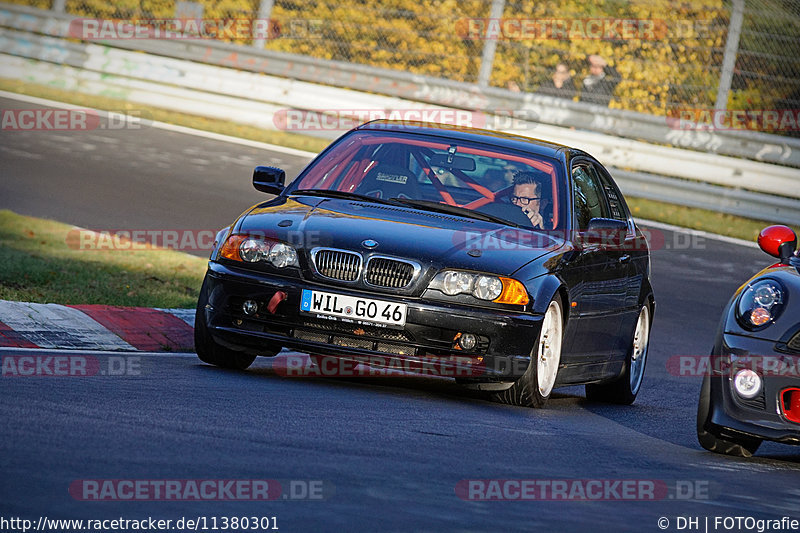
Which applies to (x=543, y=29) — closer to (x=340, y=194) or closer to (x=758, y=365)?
(x=340, y=194)

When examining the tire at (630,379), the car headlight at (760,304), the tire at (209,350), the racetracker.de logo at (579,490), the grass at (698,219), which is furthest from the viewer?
the grass at (698,219)

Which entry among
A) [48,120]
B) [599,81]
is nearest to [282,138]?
[48,120]

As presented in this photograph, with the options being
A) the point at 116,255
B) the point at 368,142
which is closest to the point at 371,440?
the point at 368,142

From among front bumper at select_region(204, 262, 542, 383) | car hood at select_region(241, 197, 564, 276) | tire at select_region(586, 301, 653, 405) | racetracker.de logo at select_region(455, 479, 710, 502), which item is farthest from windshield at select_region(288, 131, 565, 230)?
racetracker.de logo at select_region(455, 479, 710, 502)

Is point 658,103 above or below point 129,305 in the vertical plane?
above

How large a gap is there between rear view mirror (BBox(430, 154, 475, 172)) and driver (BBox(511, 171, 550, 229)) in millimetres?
281

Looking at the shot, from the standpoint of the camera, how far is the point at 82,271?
417 inches

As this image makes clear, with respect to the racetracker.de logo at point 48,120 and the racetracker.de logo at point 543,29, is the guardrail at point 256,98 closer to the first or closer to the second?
the racetracker.de logo at point 543,29

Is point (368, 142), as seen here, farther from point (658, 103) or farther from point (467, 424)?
point (658, 103)

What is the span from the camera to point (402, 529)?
14.8ft

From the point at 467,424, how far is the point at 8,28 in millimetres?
14912

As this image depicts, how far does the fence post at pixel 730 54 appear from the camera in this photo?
17.9m

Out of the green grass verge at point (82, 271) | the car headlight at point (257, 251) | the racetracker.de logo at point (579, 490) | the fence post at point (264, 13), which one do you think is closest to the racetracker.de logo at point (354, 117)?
the fence post at point (264, 13)

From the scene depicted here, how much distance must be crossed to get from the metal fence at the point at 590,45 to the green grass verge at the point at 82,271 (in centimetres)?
777
